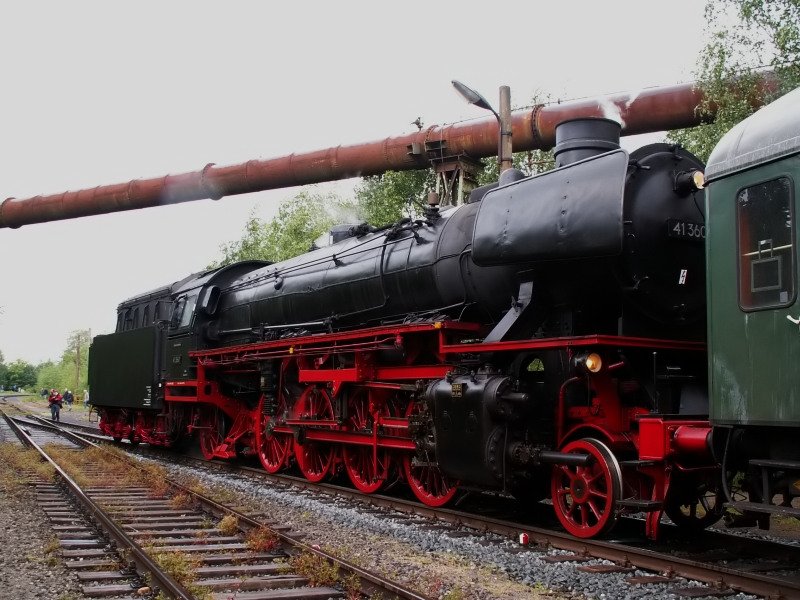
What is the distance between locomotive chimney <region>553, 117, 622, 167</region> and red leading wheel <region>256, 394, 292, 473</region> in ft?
20.6

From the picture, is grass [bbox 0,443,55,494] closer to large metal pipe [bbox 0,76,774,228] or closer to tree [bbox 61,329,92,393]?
large metal pipe [bbox 0,76,774,228]

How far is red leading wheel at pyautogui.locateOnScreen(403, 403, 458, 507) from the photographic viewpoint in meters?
8.45

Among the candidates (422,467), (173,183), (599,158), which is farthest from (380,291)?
(173,183)

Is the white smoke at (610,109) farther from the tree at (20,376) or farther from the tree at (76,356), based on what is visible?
the tree at (20,376)

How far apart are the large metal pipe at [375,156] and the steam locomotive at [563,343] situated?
4.72 m

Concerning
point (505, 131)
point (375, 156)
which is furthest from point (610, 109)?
point (375, 156)

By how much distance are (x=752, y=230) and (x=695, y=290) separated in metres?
1.81

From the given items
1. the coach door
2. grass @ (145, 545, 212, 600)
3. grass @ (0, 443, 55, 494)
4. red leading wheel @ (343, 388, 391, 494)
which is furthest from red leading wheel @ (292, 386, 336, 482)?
the coach door

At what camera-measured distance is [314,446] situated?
11.4 m

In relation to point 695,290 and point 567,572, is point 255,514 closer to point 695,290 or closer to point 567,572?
point 567,572

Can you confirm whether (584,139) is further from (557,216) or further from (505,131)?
(505,131)

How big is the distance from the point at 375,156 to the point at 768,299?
12724 mm

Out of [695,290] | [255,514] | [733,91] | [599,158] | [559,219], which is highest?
[733,91]

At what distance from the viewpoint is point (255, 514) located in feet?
26.0
